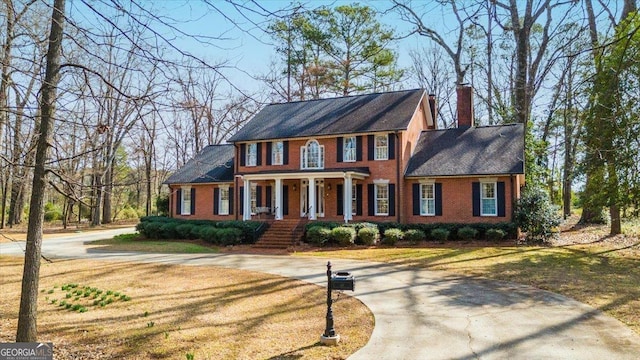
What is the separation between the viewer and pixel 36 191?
6.09m

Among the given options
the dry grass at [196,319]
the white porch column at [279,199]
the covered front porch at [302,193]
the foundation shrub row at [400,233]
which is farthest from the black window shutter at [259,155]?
the dry grass at [196,319]

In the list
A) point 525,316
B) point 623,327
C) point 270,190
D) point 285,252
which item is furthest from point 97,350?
point 270,190

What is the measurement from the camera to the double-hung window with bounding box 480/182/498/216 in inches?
853

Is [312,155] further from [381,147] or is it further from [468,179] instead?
[468,179]

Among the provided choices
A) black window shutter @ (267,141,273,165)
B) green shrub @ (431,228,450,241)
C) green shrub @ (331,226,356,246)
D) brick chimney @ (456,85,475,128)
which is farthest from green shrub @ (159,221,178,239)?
brick chimney @ (456,85,475,128)

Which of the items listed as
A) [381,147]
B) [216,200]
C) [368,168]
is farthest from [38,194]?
[216,200]

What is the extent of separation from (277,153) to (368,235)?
8.39 m

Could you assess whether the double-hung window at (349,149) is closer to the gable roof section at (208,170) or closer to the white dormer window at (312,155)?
the white dormer window at (312,155)

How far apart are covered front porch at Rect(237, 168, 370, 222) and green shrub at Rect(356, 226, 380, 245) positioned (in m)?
2.34

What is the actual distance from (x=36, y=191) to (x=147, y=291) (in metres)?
5.44

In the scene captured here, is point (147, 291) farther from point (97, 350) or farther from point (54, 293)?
point (97, 350)

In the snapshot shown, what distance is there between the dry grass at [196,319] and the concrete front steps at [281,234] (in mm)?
8273

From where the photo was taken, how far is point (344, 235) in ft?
66.4

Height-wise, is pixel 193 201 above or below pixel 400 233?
above
